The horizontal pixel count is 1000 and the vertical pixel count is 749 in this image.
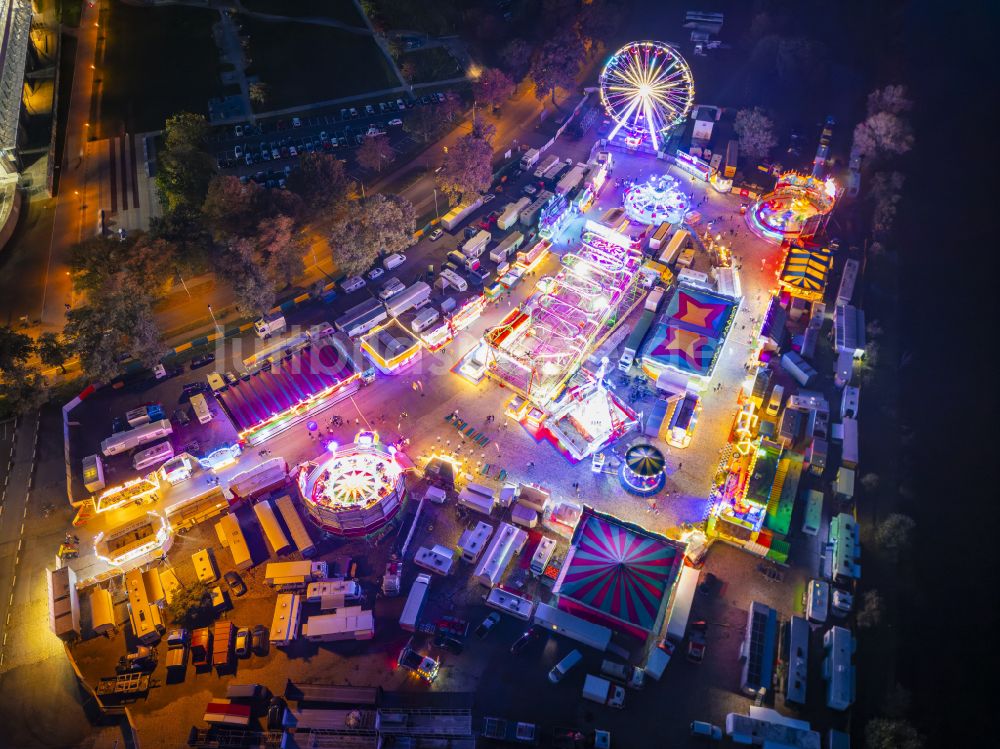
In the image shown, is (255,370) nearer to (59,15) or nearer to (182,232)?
(182,232)

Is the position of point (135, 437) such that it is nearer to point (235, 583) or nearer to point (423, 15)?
point (235, 583)

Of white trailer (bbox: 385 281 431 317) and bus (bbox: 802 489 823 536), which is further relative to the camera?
white trailer (bbox: 385 281 431 317)

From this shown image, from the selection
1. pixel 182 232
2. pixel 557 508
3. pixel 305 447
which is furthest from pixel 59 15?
pixel 557 508

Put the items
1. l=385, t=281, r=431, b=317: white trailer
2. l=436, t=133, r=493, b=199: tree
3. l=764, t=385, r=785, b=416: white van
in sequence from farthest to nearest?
l=436, t=133, r=493, b=199: tree, l=385, t=281, r=431, b=317: white trailer, l=764, t=385, r=785, b=416: white van

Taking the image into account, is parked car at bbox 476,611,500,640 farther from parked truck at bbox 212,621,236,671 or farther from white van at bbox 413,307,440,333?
white van at bbox 413,307,440,333

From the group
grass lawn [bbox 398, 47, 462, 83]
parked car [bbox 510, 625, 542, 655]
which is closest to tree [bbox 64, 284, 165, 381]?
parked car [bbox 510, 625, 542, 655]
